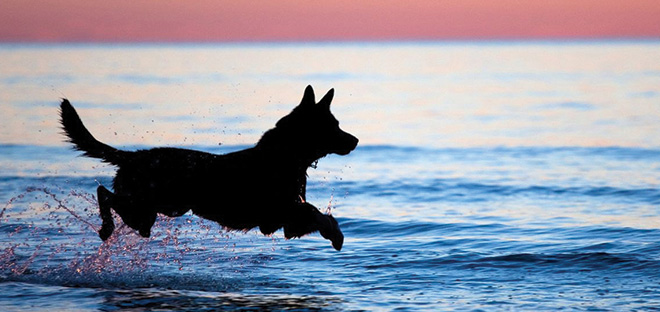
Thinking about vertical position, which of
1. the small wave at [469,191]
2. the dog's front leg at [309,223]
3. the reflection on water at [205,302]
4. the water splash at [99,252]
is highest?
the small wave at [469,191]

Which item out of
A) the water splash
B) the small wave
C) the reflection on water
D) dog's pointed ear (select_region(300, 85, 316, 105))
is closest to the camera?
the reflection on water

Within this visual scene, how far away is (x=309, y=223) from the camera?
7.20m

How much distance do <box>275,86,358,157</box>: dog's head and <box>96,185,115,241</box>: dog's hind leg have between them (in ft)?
5.21

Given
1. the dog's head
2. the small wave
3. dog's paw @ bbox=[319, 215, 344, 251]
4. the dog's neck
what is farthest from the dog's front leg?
the small wave

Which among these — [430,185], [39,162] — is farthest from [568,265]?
[39,162]

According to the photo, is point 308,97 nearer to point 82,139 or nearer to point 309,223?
point 309,223

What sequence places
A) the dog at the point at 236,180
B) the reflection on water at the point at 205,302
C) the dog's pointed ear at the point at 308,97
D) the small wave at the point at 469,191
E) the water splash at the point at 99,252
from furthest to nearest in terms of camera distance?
the small wave at the point at 469,191 → the water splash at the point at 99,252 → the dog at the point at 236,180 → the dog's pointed ear at the point at 308,97 → the reflection on water at the point at 205,302

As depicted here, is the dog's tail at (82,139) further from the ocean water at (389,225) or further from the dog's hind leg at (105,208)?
the ocean water at (389,225)

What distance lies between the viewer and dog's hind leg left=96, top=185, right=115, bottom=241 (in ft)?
23.8

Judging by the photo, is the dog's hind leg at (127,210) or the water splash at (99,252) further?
the water splash at (99,252)

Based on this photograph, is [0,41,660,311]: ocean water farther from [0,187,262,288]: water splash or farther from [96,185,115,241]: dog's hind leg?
[96,185,115,241]: dog's hind leg

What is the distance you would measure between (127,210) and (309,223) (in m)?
1.57

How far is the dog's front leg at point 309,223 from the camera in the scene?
7.20 meters

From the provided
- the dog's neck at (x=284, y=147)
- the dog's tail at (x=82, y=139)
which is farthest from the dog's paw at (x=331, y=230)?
the dog's tail at (x=82, y=139)
